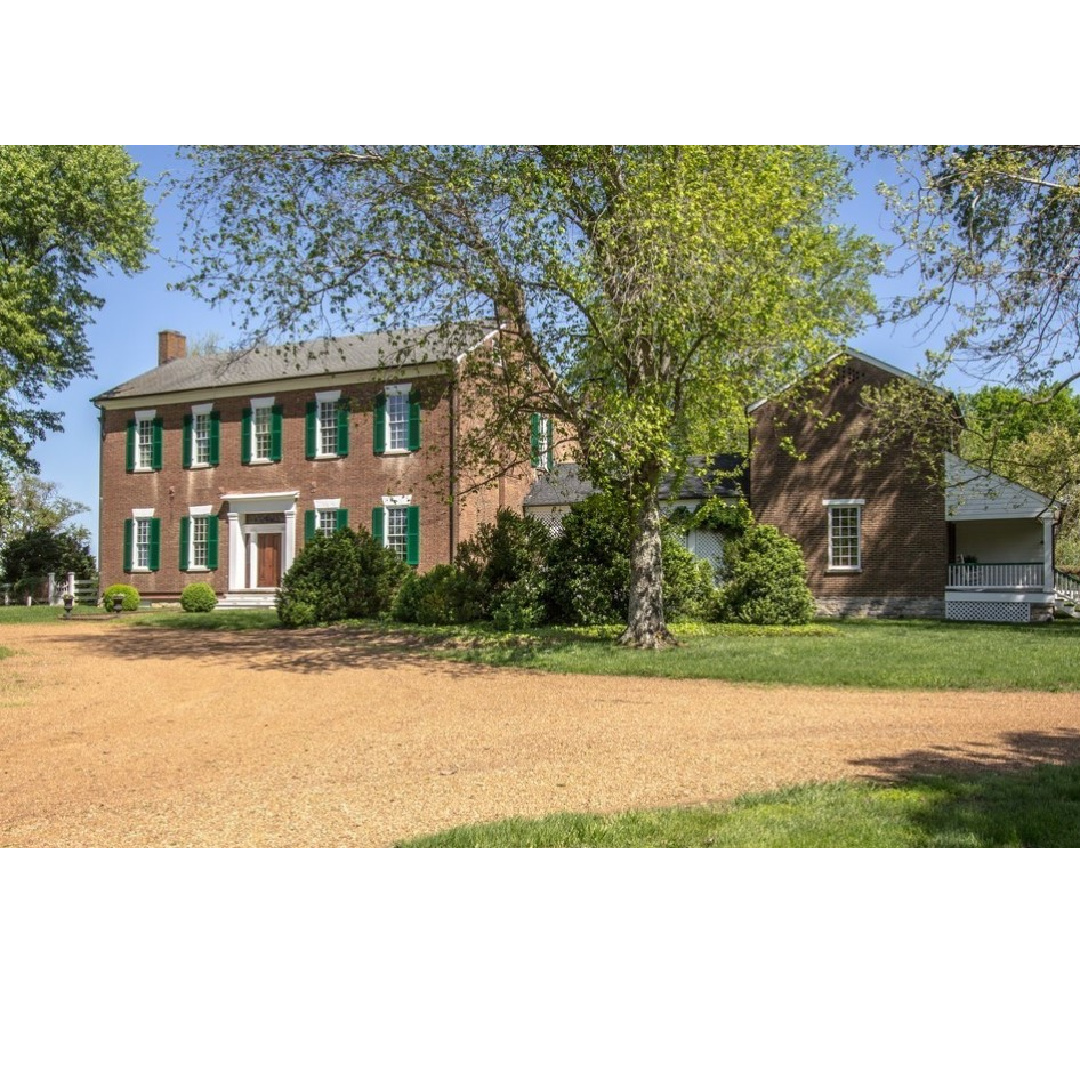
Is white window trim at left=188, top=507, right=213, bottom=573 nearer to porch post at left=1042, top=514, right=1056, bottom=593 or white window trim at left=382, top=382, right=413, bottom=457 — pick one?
white window trim at left=382, top=382, right=413, bottom=457

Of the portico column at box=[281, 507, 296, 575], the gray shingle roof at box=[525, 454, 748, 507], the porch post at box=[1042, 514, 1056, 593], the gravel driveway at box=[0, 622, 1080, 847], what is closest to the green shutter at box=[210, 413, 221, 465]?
the portico column at box=[281, 507, 296, 575]

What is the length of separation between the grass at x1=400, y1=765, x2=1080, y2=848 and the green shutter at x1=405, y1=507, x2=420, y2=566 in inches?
745

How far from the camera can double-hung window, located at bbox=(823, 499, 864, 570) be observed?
22109 millimetres

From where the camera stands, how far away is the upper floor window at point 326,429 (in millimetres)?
24969

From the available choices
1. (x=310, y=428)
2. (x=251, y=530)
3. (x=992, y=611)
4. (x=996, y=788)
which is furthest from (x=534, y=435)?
(x=251, y=530)

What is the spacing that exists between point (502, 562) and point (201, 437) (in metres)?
12.2

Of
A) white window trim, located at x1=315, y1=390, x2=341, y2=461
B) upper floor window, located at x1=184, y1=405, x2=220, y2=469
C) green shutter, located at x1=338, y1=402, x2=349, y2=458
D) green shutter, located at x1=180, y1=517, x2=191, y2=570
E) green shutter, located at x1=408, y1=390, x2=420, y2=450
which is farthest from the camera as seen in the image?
green shutter, located at x1=180, y1=517, x2=191, y2=570

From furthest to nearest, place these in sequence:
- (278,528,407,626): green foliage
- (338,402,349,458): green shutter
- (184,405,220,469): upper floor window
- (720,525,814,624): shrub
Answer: (184,405,220,469): upper floor window < (338,402,349,458): green shutter < (278,528,407,626): green foliage < (720,525,814,624): shrub

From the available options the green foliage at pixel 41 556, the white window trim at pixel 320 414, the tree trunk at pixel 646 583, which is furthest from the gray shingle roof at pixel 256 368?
the tree trunk at pixel 646 583

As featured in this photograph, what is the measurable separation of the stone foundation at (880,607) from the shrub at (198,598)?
49.1 feet

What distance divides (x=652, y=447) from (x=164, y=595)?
742 inches

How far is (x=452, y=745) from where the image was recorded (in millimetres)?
7828

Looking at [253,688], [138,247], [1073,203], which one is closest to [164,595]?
[138,247]

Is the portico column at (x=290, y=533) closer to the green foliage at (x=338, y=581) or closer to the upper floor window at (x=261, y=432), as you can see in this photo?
the upper floor window at (x=261, y=432)
